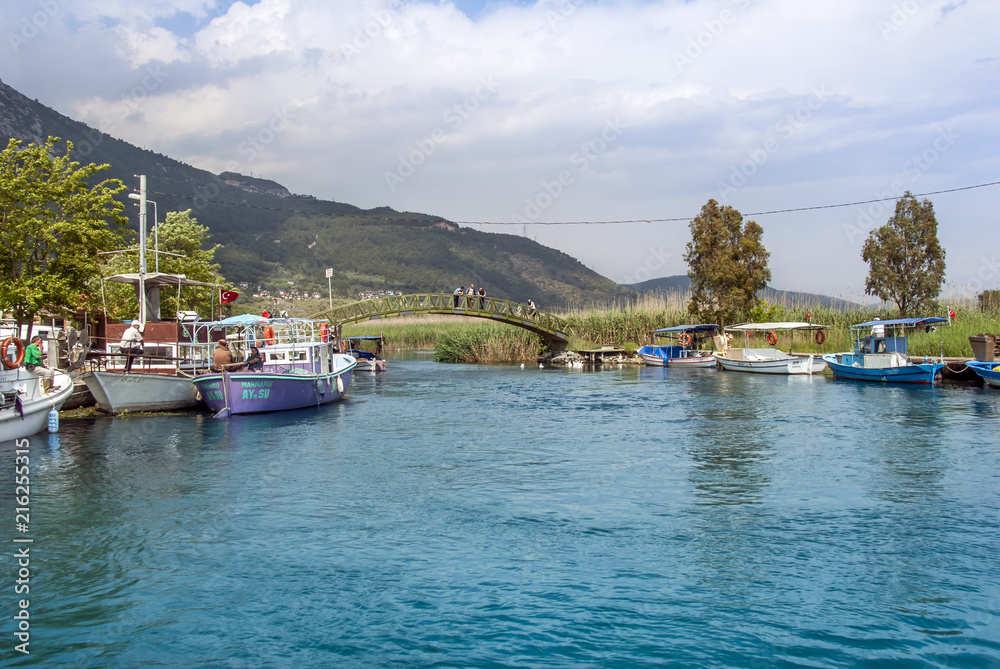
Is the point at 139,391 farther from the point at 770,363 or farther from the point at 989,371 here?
the point at 989,371

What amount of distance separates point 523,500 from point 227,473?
6.48 metres

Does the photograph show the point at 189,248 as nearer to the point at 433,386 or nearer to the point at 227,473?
the point at 433,386

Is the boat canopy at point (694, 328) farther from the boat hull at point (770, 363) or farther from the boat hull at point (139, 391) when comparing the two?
the boat hull at point (139, 391)

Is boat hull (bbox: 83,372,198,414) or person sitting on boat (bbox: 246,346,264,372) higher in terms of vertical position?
person sitting on boat (bbox: 246,346,264,372)

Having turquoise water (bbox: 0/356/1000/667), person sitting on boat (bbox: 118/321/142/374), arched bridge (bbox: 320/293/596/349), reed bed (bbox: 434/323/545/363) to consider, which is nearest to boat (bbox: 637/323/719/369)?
arched bridge (bbox: 320/293/596/349)

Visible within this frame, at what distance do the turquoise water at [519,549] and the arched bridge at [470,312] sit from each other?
109 feet

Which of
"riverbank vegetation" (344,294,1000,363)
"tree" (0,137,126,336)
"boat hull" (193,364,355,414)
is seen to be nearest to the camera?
"boat hull" (193,364,355,414)

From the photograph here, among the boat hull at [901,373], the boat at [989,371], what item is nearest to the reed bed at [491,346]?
the boat hull at [901,373]

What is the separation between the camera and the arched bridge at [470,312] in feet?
176

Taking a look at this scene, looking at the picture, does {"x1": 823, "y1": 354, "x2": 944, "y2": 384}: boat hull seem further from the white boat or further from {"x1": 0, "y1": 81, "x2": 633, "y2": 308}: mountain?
{"x1": 0, "y1": 81, "x2": 633, "y2": 308}: mountain

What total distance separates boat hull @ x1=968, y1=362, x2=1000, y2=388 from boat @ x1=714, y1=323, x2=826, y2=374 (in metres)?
9.21

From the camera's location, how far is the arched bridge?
176ft

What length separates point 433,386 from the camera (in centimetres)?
3691

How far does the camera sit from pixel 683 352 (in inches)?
1918
